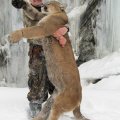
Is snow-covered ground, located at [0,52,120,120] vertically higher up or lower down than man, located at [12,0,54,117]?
lower down

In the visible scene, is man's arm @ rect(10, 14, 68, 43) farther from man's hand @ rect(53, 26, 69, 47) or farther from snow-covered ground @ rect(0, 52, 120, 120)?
snow-covered ground @ rect(0, 52, 120, 120)

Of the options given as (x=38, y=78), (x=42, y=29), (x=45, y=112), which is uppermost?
(x=42, y=29)

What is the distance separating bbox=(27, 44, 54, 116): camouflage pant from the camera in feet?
17.5

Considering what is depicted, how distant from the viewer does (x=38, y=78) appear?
5.36 meters

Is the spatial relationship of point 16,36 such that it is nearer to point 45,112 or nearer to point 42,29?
point 42,29

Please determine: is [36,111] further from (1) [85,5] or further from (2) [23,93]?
(1) [85,5]

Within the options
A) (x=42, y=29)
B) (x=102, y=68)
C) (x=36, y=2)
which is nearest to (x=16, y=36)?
(x=42, y=29)

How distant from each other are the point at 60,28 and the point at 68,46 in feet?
0.64

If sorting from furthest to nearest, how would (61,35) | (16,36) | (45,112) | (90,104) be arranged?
(90,104), (45,112), (61,35), (16,36)

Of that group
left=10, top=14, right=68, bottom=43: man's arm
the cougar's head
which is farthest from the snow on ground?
left=10, top=14, right=68, bottom=43: man's arm

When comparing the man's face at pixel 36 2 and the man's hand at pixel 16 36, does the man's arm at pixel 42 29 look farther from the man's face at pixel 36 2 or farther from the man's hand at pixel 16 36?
the man's face at pixel 36 2

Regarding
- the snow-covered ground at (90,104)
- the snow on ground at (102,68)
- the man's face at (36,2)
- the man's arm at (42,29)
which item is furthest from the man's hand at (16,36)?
the snow on ground at (102,68)

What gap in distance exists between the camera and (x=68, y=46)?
4922mm

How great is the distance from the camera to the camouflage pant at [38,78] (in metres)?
5.34
